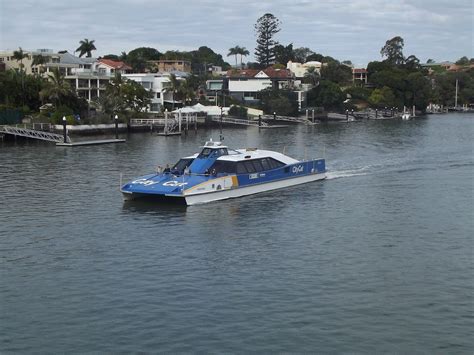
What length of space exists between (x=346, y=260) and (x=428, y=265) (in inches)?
125

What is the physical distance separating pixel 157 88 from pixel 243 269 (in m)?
104

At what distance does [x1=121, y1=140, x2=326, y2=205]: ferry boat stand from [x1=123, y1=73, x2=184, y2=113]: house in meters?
81.3

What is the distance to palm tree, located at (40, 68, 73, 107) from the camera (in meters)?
92.4

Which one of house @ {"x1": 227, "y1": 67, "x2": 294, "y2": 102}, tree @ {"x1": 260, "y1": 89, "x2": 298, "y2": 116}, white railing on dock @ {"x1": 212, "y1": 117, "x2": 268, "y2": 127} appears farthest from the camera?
house @ {"x1": 227, "y1": 67, "x2": 294, "y2": 102}

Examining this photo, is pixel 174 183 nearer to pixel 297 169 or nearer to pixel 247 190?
pixel 247 190

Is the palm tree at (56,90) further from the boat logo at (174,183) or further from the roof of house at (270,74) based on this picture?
the roof of house at (270,74)

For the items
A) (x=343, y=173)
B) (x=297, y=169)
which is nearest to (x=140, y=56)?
(x=343, y=173)

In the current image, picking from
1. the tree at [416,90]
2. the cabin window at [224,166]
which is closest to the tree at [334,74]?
the tree at [416,90]

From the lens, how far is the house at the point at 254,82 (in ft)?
487

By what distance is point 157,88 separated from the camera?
127312 mm

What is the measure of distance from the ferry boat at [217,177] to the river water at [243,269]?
36.1 inches

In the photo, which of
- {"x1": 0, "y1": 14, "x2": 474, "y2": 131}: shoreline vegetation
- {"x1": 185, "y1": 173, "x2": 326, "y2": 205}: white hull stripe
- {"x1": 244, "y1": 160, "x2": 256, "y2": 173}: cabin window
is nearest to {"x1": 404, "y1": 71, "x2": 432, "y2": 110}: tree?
{"x1": 0, "y1": 14, "x2": 474, "y2": 131}: shoreline vegetation

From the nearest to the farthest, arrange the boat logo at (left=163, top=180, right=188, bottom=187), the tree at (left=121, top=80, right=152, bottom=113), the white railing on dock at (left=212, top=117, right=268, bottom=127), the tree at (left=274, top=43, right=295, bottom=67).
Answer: the boat logo at (left=163, top=180, right=188, bottom=187)
the tree at (left=121, top=80, right=152, bottom=113)
the white railing on dock at (left=212, top=117, right=268, bottom=127)
the tree at (left=274, top=43, right=295, bottom=67)

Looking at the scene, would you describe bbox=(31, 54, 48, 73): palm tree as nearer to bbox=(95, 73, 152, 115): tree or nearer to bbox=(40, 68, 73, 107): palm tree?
bbox=(95, 73, 152, 115): tree
